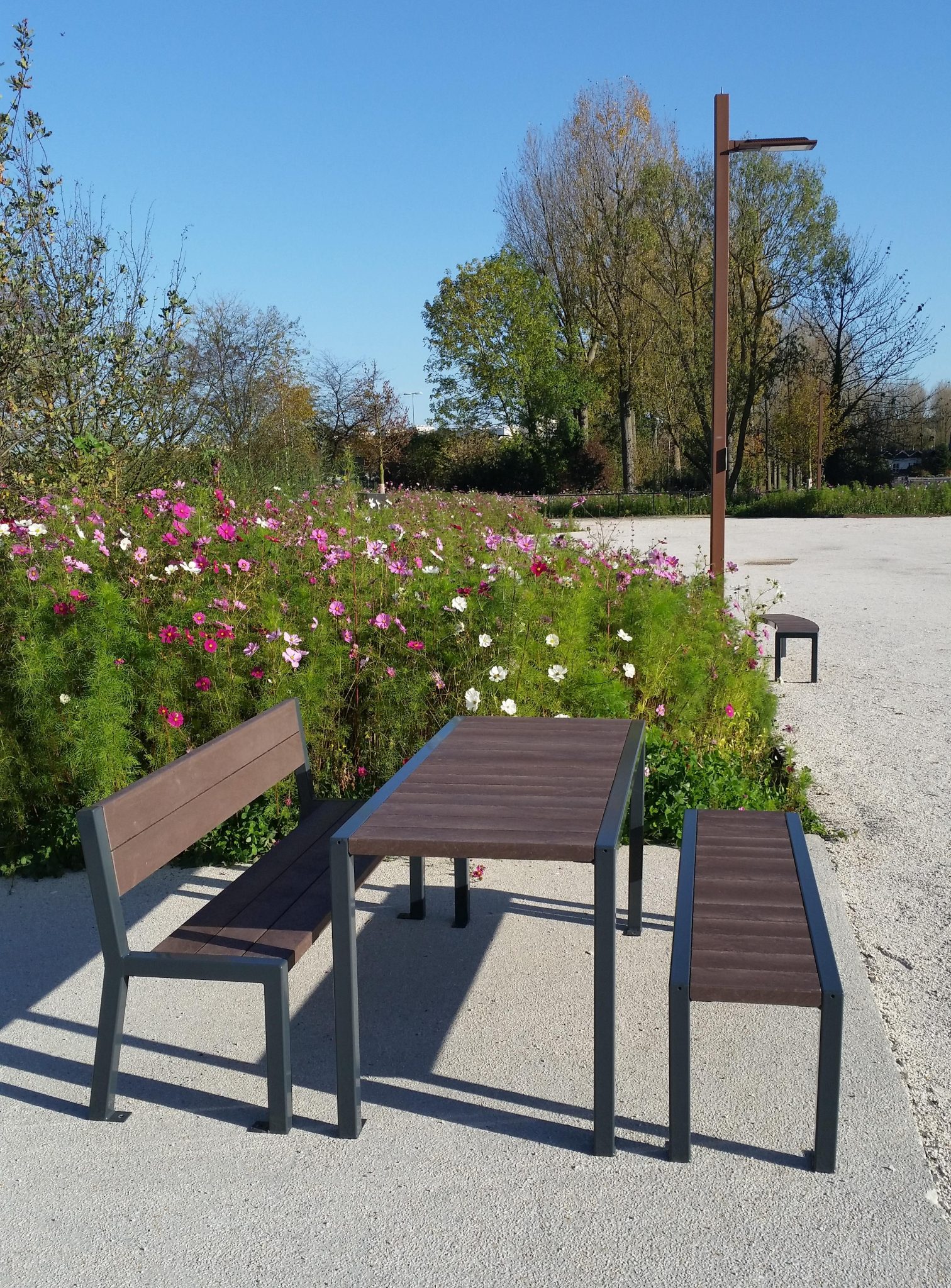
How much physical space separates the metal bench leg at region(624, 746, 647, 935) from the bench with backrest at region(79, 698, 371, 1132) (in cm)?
93

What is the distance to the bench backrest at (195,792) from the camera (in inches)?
104

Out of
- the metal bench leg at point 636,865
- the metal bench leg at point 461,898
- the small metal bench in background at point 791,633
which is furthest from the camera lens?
the small metal bench in background at point 791,633

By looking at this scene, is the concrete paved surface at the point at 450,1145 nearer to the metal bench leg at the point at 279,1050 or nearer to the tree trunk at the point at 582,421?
the metal bench leg at the point at 279,1050

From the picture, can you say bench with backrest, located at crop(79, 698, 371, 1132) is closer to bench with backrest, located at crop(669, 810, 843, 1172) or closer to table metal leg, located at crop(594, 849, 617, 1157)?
table metal leg, located at crop(594, 849, 617, 1157)

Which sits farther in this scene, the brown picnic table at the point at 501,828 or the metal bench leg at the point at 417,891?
the metal bench leg at the point at 417,891

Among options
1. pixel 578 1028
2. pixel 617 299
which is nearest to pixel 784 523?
pixel 617 299

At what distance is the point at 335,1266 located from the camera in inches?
88.2

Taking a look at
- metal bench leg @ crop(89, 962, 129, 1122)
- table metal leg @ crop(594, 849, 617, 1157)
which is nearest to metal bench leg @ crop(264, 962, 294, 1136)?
metal bench leg @ crop(89, 962, 129, 1122)

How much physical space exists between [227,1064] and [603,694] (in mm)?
2626

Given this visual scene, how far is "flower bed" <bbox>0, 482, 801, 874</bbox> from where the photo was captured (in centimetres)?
455

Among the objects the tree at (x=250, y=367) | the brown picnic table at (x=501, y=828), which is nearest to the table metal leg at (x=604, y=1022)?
the brown picnic table at (x=501, y=828)

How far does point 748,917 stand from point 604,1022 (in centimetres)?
54

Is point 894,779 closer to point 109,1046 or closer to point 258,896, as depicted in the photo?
point 258,896

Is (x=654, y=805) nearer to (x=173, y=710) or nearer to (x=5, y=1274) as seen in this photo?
(x=173, y=710)
